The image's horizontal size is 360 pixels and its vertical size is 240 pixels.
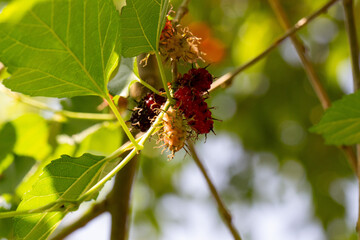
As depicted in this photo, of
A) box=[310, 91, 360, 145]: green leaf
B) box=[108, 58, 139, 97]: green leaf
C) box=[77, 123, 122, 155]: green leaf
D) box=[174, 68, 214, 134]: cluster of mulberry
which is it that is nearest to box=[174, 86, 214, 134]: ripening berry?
box=[174, 68, 214, 134]: cluster of mulberry

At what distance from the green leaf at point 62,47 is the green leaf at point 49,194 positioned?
0.13 m

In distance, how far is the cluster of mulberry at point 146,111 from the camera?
84cm

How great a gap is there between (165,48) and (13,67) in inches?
12.0

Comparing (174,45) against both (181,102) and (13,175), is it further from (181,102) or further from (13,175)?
(13,175)

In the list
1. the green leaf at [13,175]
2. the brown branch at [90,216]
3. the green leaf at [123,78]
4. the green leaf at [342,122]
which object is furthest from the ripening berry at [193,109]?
the green leaf at [13,175]

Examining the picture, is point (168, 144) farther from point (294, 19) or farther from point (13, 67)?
point (294, 19)

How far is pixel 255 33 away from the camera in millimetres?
2695

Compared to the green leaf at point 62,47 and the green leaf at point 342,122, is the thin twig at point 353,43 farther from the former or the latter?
the green leaf at point 62,47

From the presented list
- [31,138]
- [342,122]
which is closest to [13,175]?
[31,138]

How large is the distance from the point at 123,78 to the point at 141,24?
0.15 meters

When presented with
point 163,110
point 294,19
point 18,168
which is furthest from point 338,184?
point 163,110

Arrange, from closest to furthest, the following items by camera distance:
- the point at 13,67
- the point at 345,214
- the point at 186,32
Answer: the point at 13,67
the point at 186,32
the point at 345,214

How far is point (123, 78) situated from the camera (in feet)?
2.88

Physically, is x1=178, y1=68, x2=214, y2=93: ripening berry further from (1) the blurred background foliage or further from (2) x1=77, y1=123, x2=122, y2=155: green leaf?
(1) the blurred background foliage
